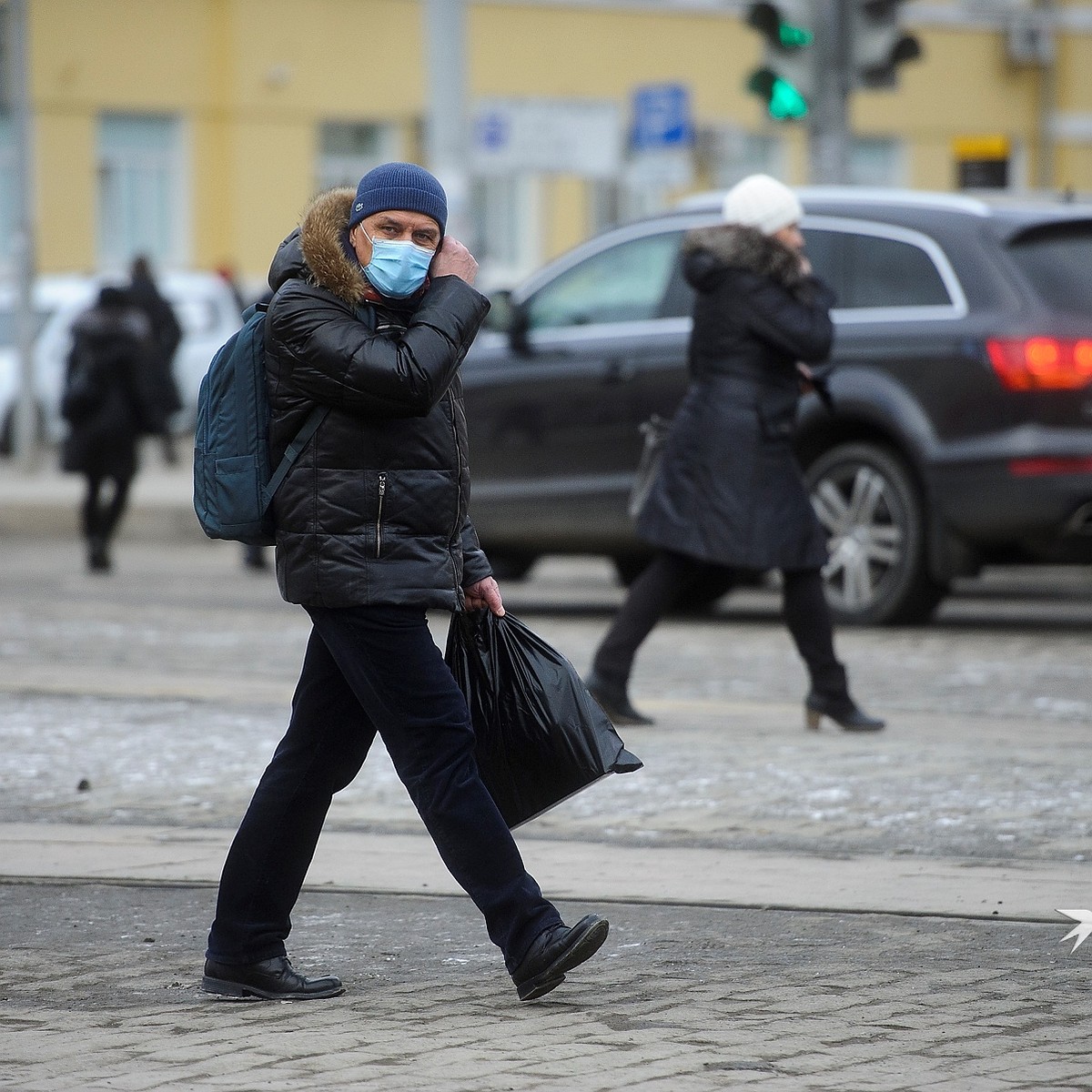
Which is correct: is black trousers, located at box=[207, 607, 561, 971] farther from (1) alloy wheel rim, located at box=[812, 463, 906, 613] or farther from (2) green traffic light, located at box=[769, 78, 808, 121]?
(2) green traffic light, located at box=[769, 78, 808, 121]

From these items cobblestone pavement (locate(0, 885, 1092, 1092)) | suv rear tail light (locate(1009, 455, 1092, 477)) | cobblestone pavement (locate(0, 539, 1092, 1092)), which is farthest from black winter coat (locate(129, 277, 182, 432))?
cobblestone pavement (locate(0, 885, 1092, 1092))

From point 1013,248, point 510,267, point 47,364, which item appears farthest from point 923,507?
point 510,267

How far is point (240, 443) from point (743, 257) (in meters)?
3.70

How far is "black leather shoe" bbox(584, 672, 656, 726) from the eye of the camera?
8.12 meters

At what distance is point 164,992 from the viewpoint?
4785mm

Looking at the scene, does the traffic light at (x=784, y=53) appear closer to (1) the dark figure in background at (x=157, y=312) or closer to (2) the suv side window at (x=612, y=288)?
(2) the suv side window at (x=612, y=288)

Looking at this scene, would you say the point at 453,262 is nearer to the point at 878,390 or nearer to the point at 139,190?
the point at 878,390

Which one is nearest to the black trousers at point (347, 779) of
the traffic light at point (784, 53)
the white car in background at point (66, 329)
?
the traffic light at point (784, 53)

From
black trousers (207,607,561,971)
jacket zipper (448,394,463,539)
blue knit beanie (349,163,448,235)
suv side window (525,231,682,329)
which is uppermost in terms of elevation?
blue knit beanie (349,163,448,235)

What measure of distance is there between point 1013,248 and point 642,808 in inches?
184

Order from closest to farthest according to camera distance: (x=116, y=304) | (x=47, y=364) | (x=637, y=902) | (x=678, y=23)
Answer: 1. (x=637, y=902)
2. (x=116, y=304)
3. (x=47, y=364)
4. (x=678, y=23)

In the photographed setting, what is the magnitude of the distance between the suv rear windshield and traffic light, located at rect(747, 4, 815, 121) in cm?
343

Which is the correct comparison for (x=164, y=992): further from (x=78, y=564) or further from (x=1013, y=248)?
(x=78, y=564)

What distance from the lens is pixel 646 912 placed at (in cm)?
550
